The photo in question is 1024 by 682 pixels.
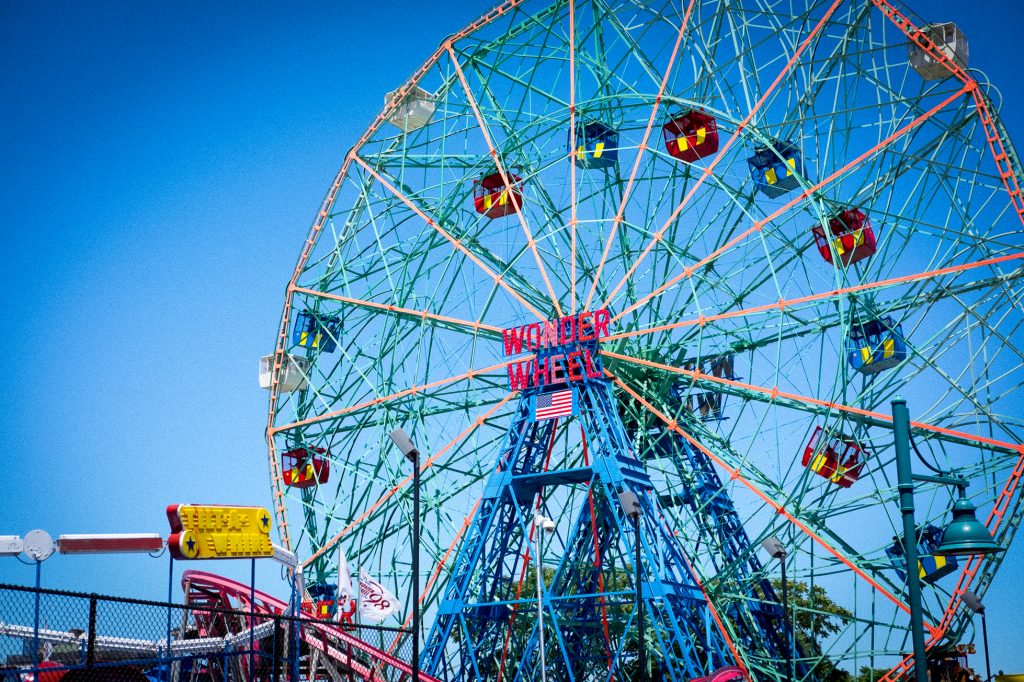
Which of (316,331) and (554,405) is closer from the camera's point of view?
(554,405)

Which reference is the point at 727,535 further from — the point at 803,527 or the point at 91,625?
the point at 91,625

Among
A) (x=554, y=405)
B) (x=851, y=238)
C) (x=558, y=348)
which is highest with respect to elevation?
(x=851, y=238)

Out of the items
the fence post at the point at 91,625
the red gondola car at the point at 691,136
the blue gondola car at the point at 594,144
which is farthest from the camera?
the blue gondola car at the point at 594,144

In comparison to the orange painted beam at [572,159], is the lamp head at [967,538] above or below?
below

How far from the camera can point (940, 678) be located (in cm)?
2977

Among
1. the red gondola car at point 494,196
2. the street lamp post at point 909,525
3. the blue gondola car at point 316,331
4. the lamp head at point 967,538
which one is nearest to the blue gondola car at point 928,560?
the red gondola car at point 494,196

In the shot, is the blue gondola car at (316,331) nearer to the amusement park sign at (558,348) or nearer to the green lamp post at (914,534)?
the amusement park sign at (558,348)

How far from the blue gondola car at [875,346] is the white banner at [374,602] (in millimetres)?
11557

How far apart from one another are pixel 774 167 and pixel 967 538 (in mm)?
20865

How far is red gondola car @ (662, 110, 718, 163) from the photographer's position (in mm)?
31219

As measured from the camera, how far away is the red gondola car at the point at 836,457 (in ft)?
90.8

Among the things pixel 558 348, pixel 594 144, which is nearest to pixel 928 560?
pixel 558 348

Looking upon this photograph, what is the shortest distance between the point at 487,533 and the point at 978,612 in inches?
434

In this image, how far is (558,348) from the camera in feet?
102
